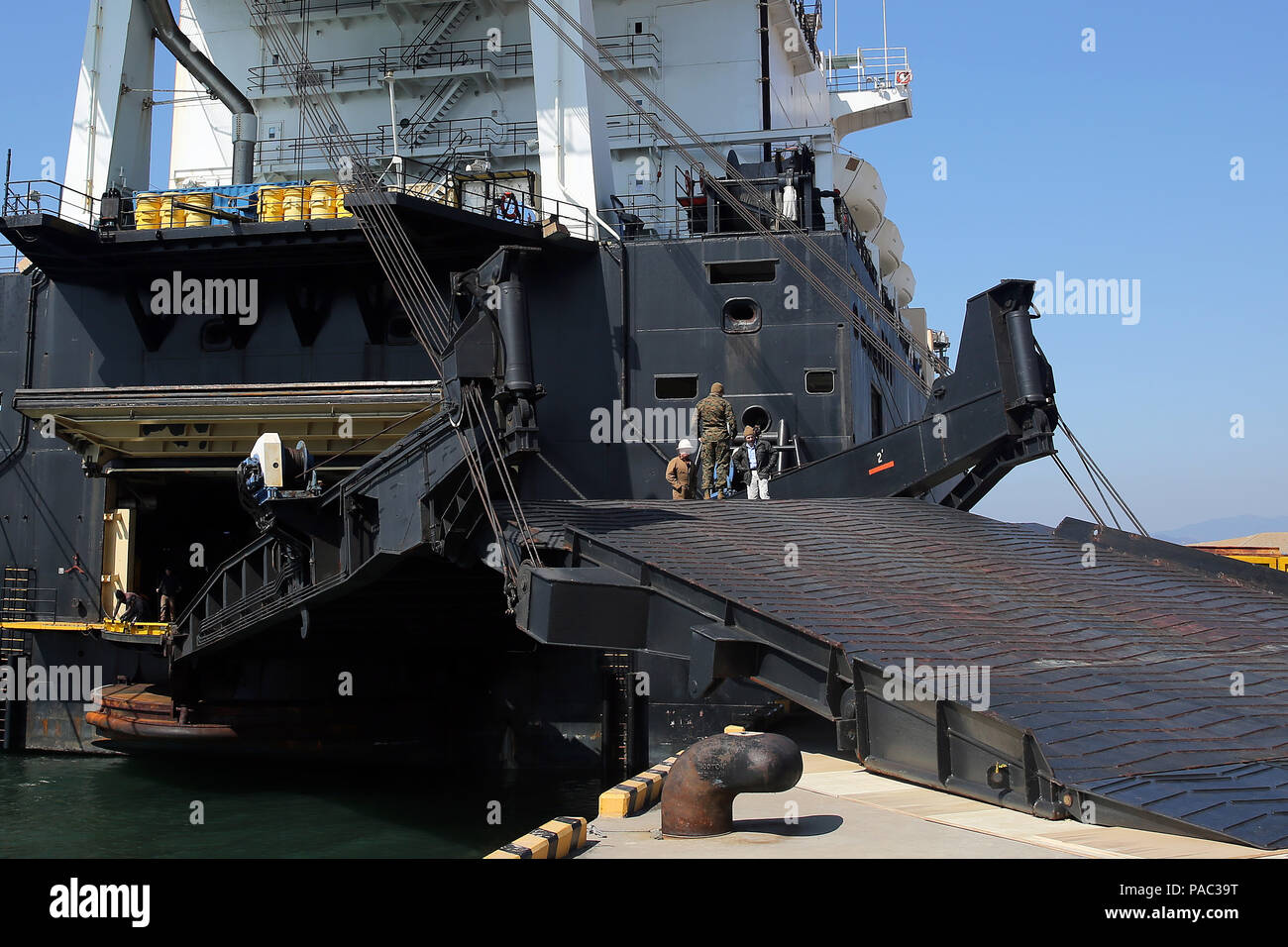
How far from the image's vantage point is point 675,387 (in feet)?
61.2

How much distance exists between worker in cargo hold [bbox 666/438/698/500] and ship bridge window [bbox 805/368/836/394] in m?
2.67

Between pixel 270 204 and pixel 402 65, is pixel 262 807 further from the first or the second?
pixel 402 65

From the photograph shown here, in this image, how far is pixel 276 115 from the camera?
24234 mm

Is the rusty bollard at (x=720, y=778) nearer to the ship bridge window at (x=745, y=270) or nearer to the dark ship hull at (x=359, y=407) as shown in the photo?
the dark ship hull at (x=359, y=407)

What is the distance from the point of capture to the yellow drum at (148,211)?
1948 centimetres

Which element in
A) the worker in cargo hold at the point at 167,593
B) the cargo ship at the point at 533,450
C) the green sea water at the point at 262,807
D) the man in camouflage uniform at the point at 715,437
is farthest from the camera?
the worker in cargo hold at the point at 167,593

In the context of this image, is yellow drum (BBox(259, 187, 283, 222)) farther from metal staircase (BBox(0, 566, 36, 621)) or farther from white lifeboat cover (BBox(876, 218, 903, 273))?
white lifeboat cover (BBox(876, 218, 903, 273))

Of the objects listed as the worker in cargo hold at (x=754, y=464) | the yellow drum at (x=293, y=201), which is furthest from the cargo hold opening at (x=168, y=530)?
the worker in cargo hold at (x=754, y=464)

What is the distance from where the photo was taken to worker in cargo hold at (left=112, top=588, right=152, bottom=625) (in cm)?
1942

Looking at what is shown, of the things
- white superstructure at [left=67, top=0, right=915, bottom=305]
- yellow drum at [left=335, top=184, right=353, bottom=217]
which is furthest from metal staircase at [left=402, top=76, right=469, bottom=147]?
yellow drum at [left=335, top=184, right=353, bottom=217]

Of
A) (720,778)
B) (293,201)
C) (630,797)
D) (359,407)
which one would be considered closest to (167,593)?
(359,407)

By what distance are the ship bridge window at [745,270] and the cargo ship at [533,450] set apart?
0.15m
